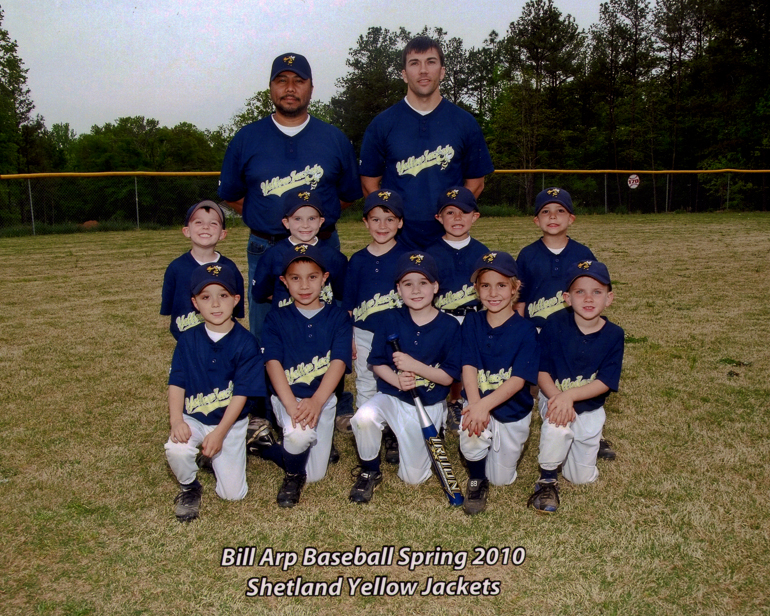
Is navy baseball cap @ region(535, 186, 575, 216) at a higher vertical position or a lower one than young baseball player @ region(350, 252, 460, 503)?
higher

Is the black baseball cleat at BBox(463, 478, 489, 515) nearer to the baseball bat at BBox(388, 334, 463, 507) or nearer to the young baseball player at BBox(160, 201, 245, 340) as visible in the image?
the baseball bat at BBox(388, 334, 463, 507)

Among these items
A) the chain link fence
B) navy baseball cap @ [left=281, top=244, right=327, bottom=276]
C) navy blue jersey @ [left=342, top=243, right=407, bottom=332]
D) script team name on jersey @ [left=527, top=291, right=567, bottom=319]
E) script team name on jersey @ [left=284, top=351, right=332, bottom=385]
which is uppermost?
the chain link fence

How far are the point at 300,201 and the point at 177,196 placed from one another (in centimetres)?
1819

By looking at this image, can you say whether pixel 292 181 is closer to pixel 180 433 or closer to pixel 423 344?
pixel 423 344

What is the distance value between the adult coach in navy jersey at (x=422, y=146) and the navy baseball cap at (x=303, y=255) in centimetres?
77

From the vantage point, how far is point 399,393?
3725mm

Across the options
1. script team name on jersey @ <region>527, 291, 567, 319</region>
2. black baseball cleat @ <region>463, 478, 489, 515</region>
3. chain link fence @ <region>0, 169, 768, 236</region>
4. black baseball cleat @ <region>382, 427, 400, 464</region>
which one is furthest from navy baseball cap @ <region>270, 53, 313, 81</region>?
chain link fence @ <region>0, 169, 768, 236</region>

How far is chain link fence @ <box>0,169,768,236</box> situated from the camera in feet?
61.8

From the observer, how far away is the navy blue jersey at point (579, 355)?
3.52 metres

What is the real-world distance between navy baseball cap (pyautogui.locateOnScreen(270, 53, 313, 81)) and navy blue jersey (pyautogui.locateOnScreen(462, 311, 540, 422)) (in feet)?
6.47

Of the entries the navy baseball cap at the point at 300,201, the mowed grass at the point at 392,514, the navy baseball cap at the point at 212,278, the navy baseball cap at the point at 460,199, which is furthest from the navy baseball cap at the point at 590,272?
the navy baseball cap at the point at 212,278

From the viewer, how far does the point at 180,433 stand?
326cm

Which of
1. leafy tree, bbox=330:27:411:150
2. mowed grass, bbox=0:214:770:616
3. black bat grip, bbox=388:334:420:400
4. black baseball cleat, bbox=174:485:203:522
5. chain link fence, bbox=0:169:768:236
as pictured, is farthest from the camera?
leafy tree, bbox=330:27:411:150

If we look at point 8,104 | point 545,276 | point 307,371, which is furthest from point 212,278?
point 8,104
